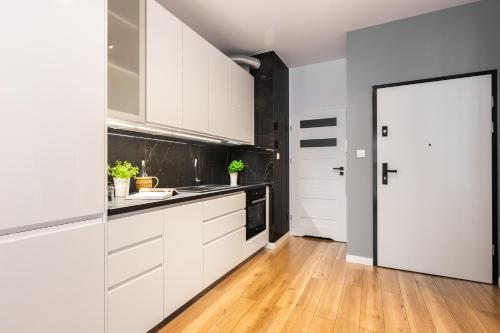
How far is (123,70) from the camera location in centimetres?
180

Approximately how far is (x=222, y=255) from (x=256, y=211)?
869mm

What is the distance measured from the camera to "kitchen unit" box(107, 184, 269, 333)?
1443 millimetres

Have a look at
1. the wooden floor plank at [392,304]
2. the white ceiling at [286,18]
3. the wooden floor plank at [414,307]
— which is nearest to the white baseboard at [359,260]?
the wooden floor plank at [392,304]

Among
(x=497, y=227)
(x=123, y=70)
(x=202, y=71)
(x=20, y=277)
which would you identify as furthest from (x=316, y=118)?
(x=20, y=277)

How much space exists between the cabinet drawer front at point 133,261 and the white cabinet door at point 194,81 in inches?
43.5

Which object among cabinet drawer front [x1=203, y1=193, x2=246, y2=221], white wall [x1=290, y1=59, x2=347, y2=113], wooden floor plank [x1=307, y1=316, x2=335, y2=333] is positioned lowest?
wooden floor plank [x1=307, y1=316, x2=335, y2=333]

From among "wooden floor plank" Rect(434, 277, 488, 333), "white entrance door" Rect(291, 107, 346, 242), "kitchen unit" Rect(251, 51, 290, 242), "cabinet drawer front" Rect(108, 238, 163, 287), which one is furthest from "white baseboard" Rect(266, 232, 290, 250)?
"cabinet drawer front" Rect(108, 238, 163, 287)

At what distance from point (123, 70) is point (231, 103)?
4.78 feet

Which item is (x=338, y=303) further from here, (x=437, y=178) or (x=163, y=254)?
(x=437, y=178)

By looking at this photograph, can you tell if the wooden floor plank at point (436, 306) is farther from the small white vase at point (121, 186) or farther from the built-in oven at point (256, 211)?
the small white vase at point (121, 186)

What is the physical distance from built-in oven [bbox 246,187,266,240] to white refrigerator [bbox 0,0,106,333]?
73.8 inches

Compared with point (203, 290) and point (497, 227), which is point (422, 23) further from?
point (203, 290)

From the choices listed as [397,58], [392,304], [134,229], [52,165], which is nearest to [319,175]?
[397,58]

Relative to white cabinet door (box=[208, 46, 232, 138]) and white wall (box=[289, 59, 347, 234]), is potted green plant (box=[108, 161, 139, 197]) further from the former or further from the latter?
white wall (box=[289, 59, 347, 234])
